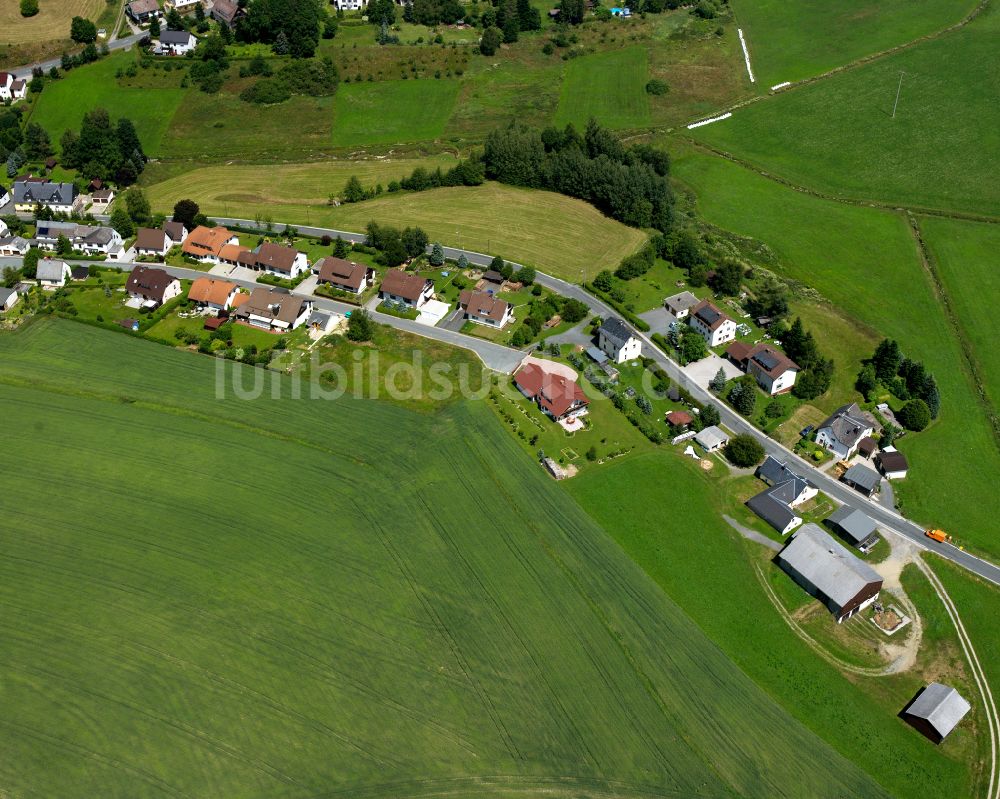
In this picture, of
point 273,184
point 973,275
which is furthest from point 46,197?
point 973,275

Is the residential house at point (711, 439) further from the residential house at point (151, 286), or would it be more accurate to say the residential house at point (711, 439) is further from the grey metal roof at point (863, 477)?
the residential house at point (151, 286)

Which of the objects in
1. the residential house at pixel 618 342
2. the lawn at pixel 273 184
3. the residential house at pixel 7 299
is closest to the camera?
the residential house at pixel 618 342

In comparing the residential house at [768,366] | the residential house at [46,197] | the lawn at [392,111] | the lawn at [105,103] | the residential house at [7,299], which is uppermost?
the lawn at [105,103]

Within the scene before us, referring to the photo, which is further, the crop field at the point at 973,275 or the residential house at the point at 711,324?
the crop field at the point at 973,275

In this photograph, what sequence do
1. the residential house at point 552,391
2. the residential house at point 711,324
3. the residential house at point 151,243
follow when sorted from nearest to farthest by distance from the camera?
the residential house at point 552,391 → the residential house at point 711,324 → the residential house at point 151,243

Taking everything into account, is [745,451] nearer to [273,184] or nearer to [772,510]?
[772,510]

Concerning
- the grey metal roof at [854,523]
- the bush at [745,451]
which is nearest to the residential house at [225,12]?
the bush at [745,451]
